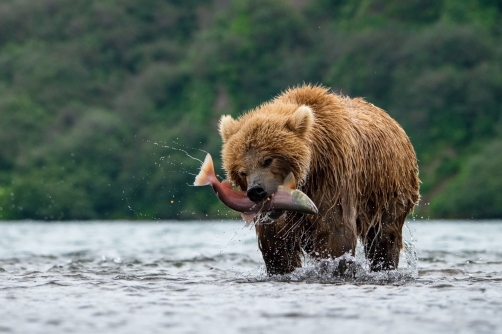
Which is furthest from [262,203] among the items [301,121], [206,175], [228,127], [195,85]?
[195,85]

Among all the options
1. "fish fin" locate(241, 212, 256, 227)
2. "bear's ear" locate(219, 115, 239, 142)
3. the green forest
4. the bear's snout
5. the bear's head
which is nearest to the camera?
the bear's snout

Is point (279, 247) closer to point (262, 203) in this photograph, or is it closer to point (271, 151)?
point (262, 203)

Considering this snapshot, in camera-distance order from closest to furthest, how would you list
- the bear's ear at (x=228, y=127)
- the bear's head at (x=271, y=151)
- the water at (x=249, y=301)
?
1. the water at (x=249, y=301)
2. the bear's head at (x=271, y=151)
3. the bear's ear at (x=228, y=127)

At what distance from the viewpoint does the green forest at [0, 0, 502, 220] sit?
52.4m

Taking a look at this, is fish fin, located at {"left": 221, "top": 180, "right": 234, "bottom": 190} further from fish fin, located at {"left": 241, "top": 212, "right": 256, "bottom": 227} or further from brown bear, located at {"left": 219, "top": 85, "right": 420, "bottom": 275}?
fish fin, located at {"left": 241, "top": 212, "right": 256, "bottom": 227}

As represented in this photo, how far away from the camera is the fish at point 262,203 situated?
827 cm

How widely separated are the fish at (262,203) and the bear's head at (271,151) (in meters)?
0.07

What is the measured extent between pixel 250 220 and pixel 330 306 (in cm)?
153

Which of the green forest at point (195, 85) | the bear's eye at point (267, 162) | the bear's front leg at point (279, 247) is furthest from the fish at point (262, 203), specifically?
the green forest at point (195, 85)

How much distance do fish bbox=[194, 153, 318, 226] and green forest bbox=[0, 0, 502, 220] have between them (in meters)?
36.0

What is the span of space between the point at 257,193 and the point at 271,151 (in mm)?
410

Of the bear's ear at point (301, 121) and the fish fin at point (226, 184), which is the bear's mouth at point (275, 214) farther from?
the bear's ear at point (301, 121)

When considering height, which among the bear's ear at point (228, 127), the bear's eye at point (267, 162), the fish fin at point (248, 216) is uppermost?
the bear's ear at point (228, 127)

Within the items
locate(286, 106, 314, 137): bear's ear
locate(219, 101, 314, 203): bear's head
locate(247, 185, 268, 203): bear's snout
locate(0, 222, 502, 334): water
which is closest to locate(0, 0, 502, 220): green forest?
locate(0, 222, 502, 334): water
